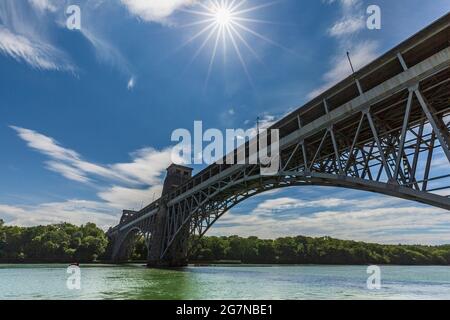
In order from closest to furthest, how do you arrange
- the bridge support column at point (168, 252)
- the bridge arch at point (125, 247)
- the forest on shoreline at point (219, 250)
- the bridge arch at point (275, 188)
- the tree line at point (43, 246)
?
the bridge arch at point (275, 188), the bridge support column at point (168, 252), the tree line at point (43, 246), the forest on shoreline at point (219, 250), the bridge arch at point (125, 247)

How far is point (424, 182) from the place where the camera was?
13195mm

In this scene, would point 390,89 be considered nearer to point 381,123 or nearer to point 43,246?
point 381,123

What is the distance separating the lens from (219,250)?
90.9 meters

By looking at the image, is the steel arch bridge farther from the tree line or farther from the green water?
the tree line

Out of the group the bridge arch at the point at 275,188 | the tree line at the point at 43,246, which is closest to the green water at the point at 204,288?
the bridge arch at the point at 275,188

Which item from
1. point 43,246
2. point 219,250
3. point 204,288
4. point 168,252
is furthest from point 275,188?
point 43,246

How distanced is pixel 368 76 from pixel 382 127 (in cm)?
351

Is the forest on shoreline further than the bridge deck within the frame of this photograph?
Yes

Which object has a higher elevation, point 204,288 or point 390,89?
point 390,89

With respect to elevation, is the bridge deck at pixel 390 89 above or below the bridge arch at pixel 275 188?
above

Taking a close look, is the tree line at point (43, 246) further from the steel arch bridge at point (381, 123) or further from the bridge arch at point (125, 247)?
the steel arch bridge at point (381, 123)

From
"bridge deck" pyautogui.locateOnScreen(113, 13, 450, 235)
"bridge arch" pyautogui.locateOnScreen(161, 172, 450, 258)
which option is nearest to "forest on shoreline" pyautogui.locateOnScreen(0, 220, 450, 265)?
"bridge arch" pyautogui.locateOnScreen(161, 172, 450, 258)

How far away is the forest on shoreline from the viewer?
7512 centimetres

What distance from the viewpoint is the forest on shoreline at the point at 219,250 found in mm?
75125
